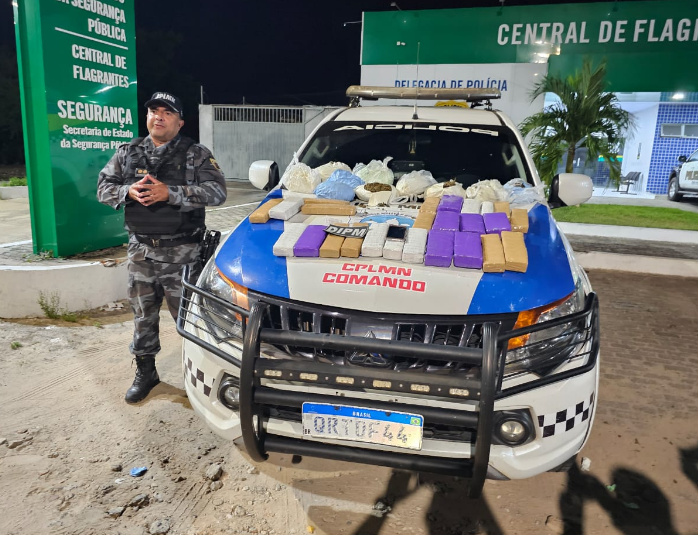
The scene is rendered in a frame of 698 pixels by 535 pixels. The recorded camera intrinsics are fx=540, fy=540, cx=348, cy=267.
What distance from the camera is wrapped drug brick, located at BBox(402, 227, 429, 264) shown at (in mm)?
2207

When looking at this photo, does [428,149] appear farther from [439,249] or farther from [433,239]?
[439,249]

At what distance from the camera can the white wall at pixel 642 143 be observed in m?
16.3

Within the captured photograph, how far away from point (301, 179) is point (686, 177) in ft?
44.6

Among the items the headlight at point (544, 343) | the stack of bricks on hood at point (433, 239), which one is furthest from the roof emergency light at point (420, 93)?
the headlight at point (544, 343)

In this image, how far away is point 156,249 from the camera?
124 inches

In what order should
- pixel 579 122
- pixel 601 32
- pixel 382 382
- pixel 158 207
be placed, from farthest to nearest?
pixel 601 32 → pixel 579 122 → pixel 158 207 → pixel 382 382

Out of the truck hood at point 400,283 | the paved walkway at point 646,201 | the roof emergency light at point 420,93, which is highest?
the roof emergency light at point 420,93

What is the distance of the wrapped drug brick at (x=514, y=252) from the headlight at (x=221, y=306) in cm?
106

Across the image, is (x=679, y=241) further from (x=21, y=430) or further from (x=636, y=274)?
(x=21, y=430)

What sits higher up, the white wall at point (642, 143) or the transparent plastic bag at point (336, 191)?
the white wall at point (642, 143)

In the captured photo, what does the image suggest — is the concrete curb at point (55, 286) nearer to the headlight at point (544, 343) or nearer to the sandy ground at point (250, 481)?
the sandy ground at point (250, 481)

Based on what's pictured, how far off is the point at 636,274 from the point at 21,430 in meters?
6.85

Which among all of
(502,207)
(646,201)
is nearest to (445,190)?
(502,207)

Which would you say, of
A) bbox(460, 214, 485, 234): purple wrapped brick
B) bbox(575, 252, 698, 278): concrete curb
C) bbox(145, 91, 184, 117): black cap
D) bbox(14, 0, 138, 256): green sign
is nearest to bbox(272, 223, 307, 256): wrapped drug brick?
bbox(460, 214, 485, 234): purple wrapped brick
